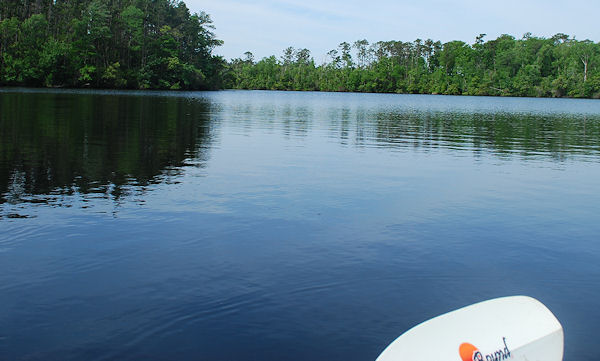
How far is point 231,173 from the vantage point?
18609mm

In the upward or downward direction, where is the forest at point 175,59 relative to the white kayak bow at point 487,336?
upward

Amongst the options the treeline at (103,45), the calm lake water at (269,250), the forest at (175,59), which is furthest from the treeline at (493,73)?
the calm lake water at (269,250)

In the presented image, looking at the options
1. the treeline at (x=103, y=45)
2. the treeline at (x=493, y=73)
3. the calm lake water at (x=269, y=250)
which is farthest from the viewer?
the treeline at (x=493, y=73)

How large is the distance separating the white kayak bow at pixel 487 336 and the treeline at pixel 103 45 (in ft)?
341

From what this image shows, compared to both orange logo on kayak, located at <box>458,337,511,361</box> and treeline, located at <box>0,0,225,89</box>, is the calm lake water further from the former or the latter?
treeline, located at <box>0,0,225,89</box>

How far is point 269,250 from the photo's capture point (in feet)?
34.1

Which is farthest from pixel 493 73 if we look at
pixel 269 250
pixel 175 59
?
pixel 269 250

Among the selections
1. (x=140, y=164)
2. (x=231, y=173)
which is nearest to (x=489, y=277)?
(x=231, y=173)

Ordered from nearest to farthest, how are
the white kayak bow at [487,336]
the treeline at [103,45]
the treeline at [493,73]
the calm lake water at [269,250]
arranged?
the white kayak bow at [487,336] → the calm lake water at [269,250] → the treeline at [103,45] → the treeline at [493,73]

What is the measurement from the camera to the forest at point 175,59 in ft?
339

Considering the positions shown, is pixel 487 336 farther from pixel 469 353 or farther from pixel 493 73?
pixel 493 73

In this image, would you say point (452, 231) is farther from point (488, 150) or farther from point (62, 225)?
point (488, 150)

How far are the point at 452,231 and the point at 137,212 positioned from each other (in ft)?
22.9

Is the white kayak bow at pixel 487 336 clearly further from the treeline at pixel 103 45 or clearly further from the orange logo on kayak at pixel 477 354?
the treeline at pixel 103 45
